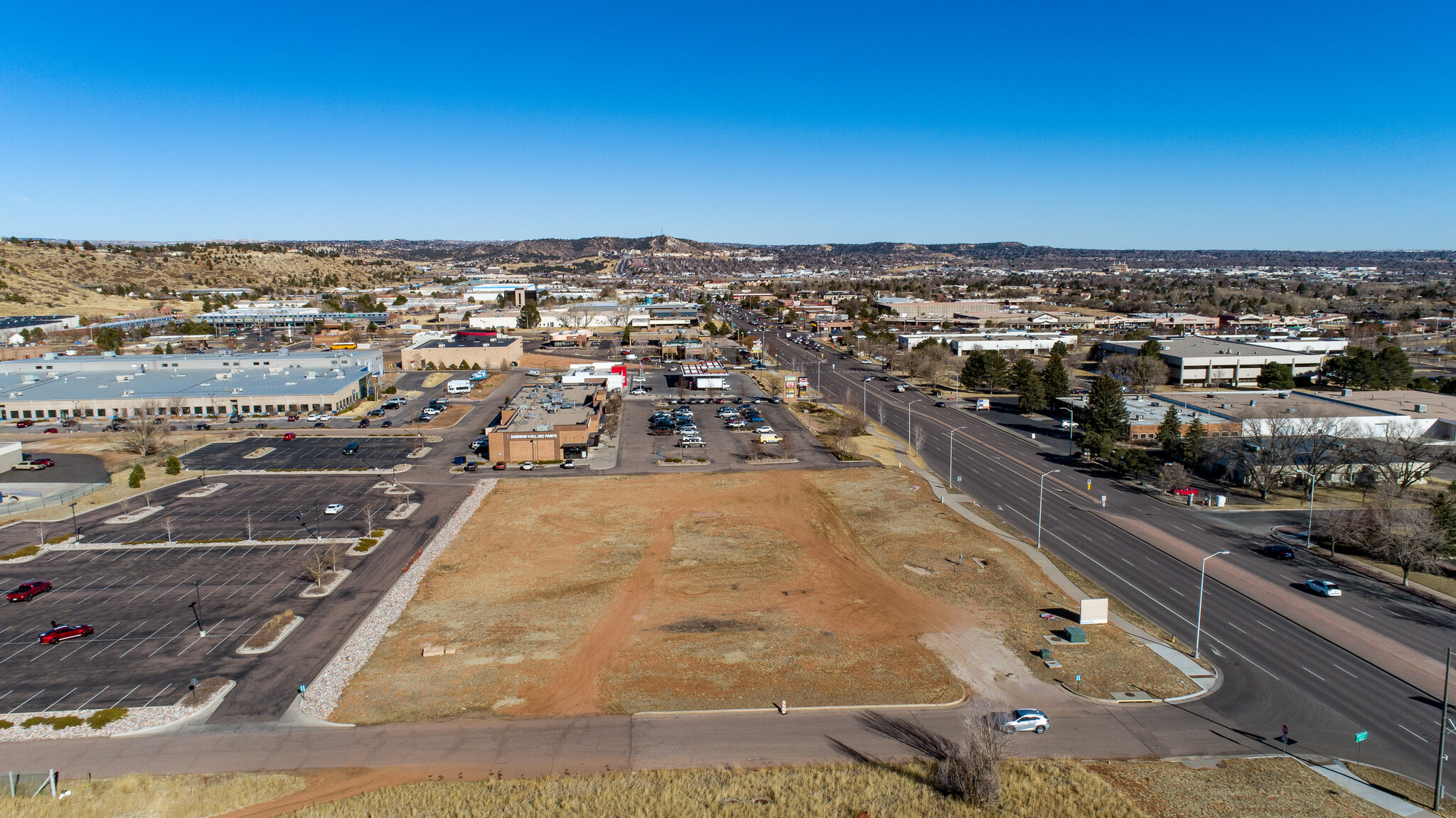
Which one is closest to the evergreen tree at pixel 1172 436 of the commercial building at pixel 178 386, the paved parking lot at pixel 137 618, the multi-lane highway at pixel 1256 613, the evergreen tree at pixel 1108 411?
the evergreen tree at pixel 1108 411

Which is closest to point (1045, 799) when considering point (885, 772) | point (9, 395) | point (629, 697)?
point (885, 772)

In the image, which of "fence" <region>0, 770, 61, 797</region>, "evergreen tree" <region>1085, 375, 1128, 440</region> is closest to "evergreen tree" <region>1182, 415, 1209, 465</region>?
"evergreen tree" <region>1085, 375, 1128, 440</region>

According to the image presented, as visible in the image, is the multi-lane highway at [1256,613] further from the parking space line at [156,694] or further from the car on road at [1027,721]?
the parking space line at [156,694]

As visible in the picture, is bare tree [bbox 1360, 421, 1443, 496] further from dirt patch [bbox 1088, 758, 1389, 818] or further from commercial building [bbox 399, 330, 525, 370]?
commercial building [bbox 399, 330, 525, 370]

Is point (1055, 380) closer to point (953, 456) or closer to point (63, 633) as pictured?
point (953, 456)

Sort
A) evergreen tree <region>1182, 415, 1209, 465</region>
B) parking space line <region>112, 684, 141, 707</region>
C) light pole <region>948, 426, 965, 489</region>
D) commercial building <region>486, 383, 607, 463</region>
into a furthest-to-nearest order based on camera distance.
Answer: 1. commercial building <region>486, 383, 607, 463</region>
2. evergreen tree <region>1182, 415, 1209, 465</region>
3. light pole <region>948, 426, 965, 489</region>
4. parking space line <region>112, 684, 141, 707</region>

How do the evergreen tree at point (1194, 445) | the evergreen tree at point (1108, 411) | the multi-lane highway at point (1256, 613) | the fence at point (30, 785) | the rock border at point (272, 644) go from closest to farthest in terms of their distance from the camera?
the fence at point (30, 785) → the multi-lane highway at point (1256, 613) → the rock border at point (272, 644) → the evergreen tree at point (1194, 445) → the evergreen tree at point (1108, 411)

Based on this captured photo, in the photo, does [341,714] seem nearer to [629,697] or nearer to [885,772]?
[629,697]
